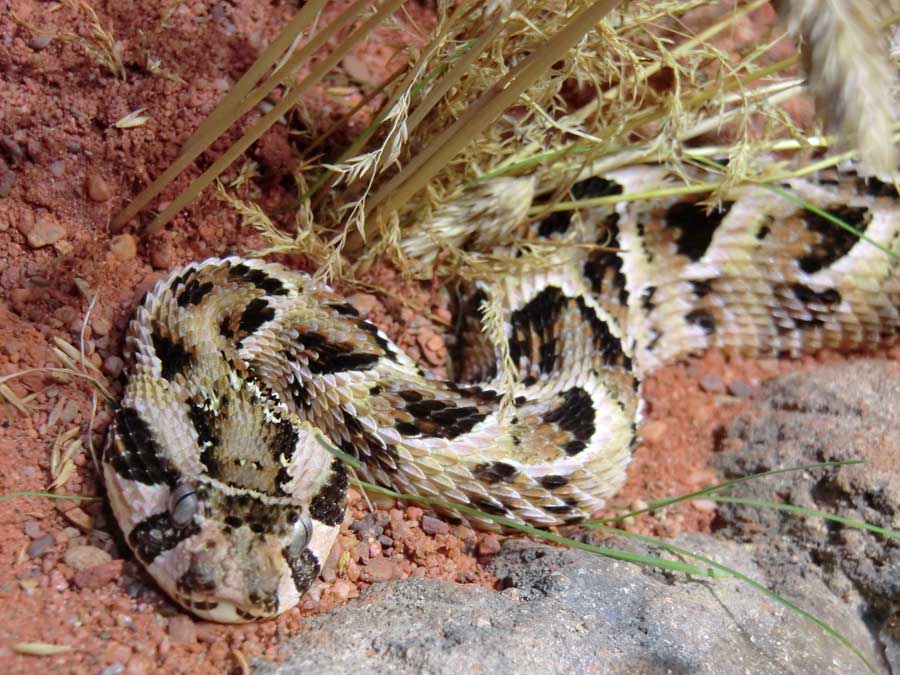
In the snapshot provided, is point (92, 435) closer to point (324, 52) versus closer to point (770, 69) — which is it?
point (324, 52)

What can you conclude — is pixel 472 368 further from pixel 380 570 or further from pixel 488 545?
pixel 380 570

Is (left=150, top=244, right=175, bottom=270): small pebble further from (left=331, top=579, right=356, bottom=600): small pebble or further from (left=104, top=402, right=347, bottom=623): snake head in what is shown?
(left=331, top=579, right=356, bottom=600): small pebble

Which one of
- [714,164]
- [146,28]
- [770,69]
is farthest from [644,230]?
[146,28]

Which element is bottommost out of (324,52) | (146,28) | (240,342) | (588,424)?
(588,424)

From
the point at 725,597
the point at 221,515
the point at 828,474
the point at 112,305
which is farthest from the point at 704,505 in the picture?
the point at 112,305

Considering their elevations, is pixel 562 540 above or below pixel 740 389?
above

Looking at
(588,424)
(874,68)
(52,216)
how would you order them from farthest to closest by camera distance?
(588,424), (52,216), (874,68)

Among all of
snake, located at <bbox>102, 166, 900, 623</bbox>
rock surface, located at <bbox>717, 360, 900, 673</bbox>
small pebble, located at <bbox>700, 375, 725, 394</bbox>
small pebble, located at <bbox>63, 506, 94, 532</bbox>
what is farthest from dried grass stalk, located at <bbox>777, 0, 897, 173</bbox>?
small pebble, located at <bbox>700, 375, 725, 394</bbox>
